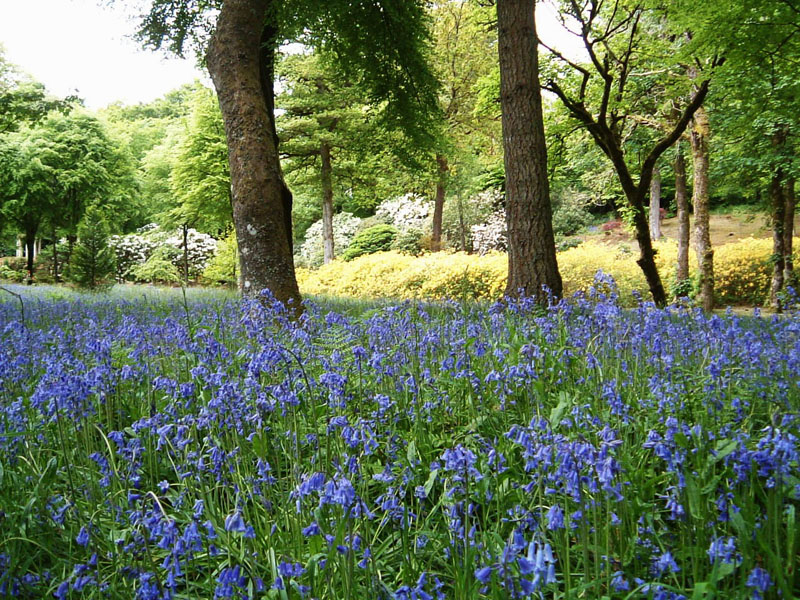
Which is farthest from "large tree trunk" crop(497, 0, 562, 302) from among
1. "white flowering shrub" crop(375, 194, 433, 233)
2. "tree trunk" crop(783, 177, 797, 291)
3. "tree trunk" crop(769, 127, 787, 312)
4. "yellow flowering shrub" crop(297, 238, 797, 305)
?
"white flowering shrub" crop(375, 194, 433, 233)

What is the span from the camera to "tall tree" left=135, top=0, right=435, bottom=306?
6.61m

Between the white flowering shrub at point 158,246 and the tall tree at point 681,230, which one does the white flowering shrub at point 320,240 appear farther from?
the tall tree at point 681,230

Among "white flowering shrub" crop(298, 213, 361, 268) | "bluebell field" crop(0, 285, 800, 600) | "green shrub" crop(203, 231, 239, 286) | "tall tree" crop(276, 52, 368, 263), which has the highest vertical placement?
"tall tree" crop(276, 52, 368, 263)

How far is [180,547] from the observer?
3.94 feet

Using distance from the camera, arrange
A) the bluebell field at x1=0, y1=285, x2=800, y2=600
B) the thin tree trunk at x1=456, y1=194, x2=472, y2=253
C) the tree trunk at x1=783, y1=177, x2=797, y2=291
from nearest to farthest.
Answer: the bluebell field at x1=0, y1=285, x2=800, y2=600 < the tree trunk at x1=783, y1=177, x2=797, y2=291 < the thin tree trunk at x1=456, y1=194, x2=472, y2=253

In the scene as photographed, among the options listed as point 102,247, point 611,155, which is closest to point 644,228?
point 611,155

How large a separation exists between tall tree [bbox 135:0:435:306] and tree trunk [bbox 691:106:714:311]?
6.48m

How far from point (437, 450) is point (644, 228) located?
773 centimetres

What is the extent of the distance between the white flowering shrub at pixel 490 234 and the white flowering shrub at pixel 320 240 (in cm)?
779

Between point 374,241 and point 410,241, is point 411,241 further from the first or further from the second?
point 374,241

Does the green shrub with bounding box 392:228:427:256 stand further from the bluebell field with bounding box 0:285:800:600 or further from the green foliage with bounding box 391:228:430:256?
the bluebell field with bounding box 0:285:800:600

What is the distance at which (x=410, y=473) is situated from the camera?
6.48 feet

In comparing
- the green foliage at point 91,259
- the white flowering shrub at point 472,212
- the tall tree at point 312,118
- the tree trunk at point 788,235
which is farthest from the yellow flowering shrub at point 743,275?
the green foliage at point 91,259

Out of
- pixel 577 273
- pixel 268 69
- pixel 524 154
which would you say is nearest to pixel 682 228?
pixel 577 273
